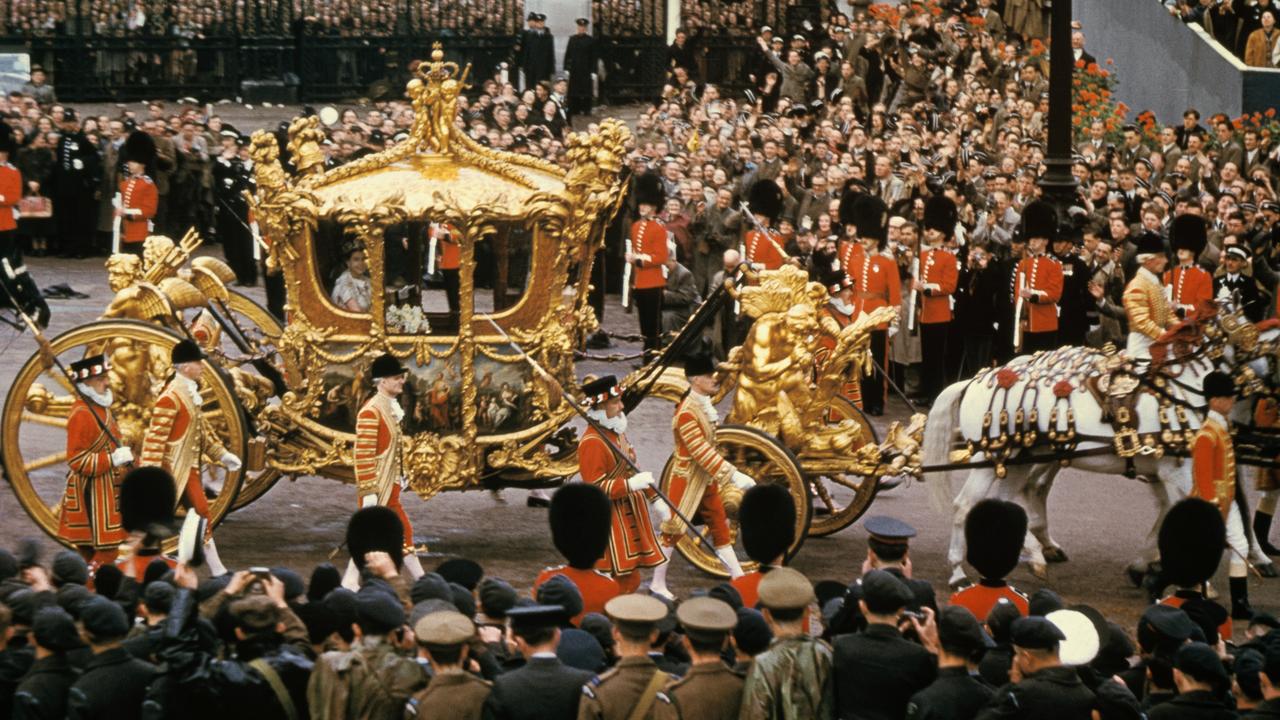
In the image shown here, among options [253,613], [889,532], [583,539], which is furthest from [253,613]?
[889,532]

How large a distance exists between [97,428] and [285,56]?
20.8 meters

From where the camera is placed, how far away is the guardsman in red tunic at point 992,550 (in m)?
9.08

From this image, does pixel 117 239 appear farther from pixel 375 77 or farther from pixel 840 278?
pixel 375 77

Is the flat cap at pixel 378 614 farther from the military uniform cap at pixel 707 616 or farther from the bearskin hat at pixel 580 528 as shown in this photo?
the bearskin hat at pixel 580 528

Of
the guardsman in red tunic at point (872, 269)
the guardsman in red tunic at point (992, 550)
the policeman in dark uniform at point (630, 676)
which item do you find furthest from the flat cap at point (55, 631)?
the guardsman in red tunic at point (872, 269)

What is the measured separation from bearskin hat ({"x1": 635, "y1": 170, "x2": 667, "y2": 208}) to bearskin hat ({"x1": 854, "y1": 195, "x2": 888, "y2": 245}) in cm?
264

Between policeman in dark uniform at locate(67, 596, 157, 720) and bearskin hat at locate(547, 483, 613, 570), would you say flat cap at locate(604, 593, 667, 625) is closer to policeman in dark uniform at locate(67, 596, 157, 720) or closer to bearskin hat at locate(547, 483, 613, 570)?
policeman in dark uniform at locate(67, 596, 157, 720)

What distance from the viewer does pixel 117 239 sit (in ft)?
67.6

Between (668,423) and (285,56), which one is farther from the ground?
(285,56)

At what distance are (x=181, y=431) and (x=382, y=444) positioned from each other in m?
1.15

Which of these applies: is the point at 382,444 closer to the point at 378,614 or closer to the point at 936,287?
the point at 378,614

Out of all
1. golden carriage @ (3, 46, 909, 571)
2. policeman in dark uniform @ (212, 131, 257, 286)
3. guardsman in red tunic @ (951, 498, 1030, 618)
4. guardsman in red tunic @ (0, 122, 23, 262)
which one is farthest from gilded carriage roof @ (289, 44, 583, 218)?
policeman in dark uniform @ (212, 131, 257, 286)

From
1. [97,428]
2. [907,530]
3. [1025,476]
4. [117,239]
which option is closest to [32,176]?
[117,239]

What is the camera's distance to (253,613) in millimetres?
7578
